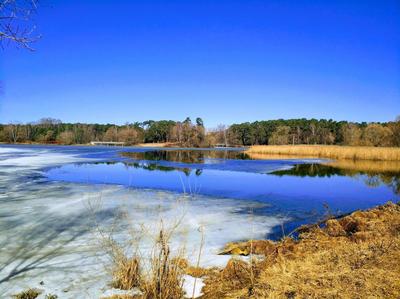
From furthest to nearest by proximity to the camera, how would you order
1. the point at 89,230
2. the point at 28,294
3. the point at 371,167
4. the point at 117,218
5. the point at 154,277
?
1. the point at 371,167
2. the point at 117,218
3. the point at 89,230
4. the point at 28,294
5. the point at 154,277

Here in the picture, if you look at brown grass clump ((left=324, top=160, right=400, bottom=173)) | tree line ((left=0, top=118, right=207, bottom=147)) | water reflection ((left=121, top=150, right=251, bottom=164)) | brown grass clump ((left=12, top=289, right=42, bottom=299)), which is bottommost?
brown grass clump ((left=324, top=160, right=400, bottom=173))

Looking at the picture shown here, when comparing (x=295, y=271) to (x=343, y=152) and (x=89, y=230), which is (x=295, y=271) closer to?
(x=89, y=230)

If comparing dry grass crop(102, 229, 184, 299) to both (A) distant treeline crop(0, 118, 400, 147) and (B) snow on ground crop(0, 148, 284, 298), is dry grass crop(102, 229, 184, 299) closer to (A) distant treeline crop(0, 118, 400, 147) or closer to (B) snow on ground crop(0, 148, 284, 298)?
(B) snow on ground crop(0, 148, 284, 298)

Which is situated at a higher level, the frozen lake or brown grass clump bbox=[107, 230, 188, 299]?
brown grass clump bbox=[107, 230, 188, 299]

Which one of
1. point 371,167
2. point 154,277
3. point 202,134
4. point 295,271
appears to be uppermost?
point 202,134

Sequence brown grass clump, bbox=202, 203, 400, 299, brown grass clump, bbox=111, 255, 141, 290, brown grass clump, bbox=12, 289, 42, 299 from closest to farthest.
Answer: brown grass clump, bbox=202, 203, 400, 299 → brown grass clump, bbox=12, 289, 42, 299 → brown grass clump, bbox=111, 255, 141, 290

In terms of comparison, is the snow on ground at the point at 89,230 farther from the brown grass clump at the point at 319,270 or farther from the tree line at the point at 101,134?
the tree line at the point at 101,134

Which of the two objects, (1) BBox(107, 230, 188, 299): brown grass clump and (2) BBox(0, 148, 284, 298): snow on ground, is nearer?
(1) BBox(107, 230, 188, 299): brown grass clump

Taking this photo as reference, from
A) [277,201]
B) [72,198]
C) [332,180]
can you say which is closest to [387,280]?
[277,201]

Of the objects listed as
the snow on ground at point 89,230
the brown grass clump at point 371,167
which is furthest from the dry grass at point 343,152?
the snow on ground at point 89,230

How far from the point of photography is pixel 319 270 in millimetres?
3668

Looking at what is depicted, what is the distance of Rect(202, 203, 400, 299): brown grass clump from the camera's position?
3.16 m

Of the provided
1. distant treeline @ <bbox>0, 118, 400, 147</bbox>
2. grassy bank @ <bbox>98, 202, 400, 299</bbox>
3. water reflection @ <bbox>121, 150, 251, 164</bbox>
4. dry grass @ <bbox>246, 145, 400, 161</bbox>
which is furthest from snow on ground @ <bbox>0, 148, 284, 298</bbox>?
distant treeline @ <bbox>0, 118, 400, 147</bbox>

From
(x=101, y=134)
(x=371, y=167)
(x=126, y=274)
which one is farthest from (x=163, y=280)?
(x=101, y=134)
